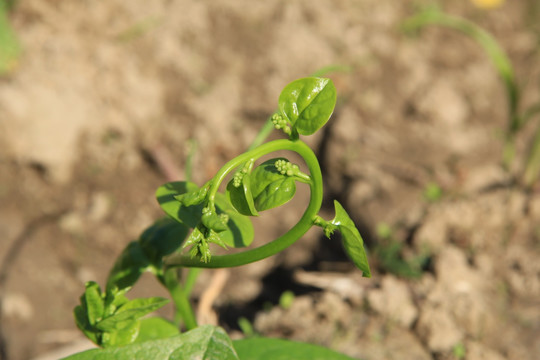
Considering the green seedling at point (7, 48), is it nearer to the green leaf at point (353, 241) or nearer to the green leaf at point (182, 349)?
the green leaf at point (182, 349)

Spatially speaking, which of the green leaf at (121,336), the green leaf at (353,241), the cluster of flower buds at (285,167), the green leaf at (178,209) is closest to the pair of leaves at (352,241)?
the green leaf at (353,241)

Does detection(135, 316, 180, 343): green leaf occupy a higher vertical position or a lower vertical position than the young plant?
lower

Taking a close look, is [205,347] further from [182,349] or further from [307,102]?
[307,102]

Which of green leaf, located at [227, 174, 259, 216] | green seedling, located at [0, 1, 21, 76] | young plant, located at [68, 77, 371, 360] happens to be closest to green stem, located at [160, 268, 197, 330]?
young plant, located at [68, 77, 371, 360]

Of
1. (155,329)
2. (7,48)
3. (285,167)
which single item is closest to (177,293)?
(155,329)

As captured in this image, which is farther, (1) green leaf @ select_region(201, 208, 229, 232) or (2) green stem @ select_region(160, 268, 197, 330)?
(2) green stem @ select_region(160, 268, 197, 330)

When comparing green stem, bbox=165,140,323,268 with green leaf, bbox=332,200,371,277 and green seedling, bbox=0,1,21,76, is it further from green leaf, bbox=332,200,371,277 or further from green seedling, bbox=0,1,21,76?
green seedling, bbox=0,1,21,76
